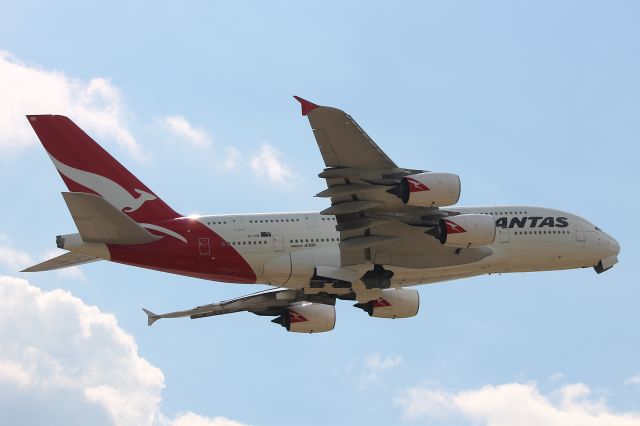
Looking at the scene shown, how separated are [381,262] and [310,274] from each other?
3122mm

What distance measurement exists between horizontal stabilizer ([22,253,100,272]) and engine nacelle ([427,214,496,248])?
578 inches

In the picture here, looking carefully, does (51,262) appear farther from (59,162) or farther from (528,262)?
(528,262)

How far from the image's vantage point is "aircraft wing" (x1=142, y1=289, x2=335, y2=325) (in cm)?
5328

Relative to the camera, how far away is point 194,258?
45594mm

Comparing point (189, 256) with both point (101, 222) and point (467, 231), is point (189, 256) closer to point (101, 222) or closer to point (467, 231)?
point (101, 222)

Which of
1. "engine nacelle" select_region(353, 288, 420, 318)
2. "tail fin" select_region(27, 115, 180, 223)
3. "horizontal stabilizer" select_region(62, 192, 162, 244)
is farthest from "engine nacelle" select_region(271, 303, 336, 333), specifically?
"horizontal stabilizer" select_region(62, 192, 162, 244)

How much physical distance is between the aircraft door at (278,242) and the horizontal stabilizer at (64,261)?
751 cm

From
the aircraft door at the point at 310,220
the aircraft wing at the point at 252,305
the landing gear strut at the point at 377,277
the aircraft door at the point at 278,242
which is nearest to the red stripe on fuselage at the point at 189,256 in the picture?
the aircraft door at the point at 278,242

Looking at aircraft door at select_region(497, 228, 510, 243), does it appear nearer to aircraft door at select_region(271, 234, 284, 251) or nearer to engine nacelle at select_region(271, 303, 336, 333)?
aircraft door at select_region(271, 234, 284, 251)

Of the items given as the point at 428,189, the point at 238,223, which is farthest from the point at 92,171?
the point at 428,189

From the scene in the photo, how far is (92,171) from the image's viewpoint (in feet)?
154

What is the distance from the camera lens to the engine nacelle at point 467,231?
45250mm

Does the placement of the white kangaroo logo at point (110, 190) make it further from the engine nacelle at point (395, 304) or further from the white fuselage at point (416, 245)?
the engine nacelle at point (395, 304)

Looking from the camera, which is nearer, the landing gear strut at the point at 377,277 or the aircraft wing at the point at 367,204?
the aircraft wing at the point at 367,204
